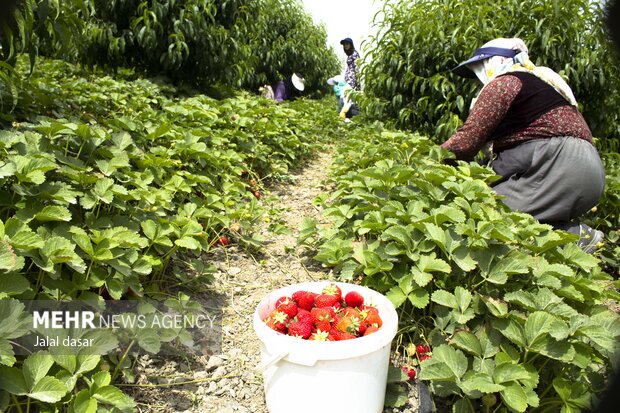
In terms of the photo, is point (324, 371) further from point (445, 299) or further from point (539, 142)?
point (539, 142)

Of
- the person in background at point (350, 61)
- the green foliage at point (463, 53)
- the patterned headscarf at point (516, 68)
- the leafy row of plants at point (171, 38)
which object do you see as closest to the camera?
the patterned headscarf at point (516, 68)

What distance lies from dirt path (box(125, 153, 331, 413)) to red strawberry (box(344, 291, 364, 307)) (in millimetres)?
482

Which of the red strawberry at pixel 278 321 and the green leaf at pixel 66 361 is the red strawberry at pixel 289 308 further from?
the green leaf at pixel 66 361

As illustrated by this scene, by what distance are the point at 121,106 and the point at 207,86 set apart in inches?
105

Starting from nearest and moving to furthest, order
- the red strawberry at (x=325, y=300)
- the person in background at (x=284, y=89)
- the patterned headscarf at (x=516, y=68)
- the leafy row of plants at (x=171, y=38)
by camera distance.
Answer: the red strawberry at (x=325, y=300)
the patterned headscarf at (x=516, y=68)
the leafy row of plants at (x=171, y=38)
the person in background at (x=284, y=89)

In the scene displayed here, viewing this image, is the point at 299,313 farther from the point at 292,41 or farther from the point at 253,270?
the point at 292,41

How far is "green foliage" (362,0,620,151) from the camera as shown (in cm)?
417

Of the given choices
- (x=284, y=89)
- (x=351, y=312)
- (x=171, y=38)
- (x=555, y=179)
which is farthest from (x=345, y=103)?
(x=351, y=312)

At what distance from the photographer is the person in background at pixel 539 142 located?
2766 millimetres

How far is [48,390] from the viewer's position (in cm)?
124

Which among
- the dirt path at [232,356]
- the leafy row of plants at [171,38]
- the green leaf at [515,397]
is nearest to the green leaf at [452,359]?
the green leaf at [515,397]

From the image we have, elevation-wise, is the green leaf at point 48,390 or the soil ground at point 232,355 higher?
the green leaf at point 48,390

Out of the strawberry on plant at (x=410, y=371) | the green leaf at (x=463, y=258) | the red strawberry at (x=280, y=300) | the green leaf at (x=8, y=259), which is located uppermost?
the green leaf at (x=8, y=259)

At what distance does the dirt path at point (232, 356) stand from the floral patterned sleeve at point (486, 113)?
49.5 inches
